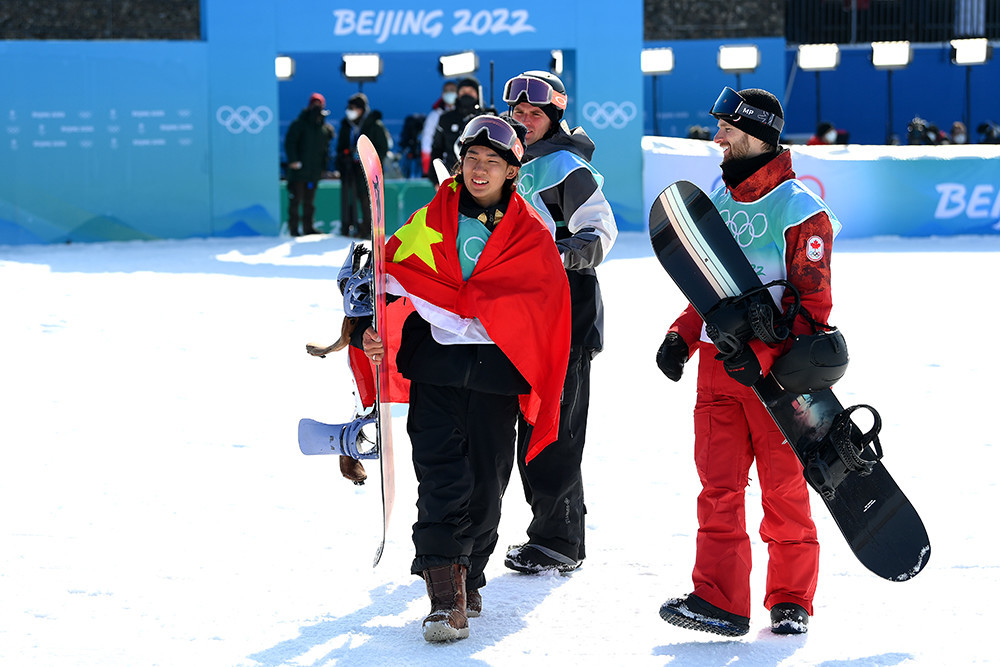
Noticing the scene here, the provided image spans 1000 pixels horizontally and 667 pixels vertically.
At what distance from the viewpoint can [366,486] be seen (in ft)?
16.1

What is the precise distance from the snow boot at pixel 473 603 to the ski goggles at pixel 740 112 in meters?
1.45

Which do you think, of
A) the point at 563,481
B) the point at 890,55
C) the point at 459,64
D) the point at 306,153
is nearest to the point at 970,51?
the point at 890,55

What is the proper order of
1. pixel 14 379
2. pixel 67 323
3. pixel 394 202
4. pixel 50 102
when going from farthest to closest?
pixel 394 202, pixel 50 102, pixel 67 323, pixel 14 379

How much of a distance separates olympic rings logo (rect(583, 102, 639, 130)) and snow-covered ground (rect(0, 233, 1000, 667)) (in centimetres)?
511

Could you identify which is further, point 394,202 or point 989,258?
point 394,202

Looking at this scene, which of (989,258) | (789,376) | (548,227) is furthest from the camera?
(989,258)

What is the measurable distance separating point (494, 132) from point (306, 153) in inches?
392

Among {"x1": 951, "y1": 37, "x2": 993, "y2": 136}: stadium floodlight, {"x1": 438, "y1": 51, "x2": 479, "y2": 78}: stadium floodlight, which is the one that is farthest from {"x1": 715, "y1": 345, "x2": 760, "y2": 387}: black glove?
{"x1": 951, "y1": 37, "x2": 993, "y2": 136}: stadium floodlight

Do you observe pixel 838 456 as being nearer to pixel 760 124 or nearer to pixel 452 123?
pixel 760 124

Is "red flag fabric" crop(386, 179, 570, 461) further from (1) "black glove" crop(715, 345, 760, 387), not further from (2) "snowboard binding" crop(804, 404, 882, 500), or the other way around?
(2) "snowboard binding" crop(804, 404, 882, 500)

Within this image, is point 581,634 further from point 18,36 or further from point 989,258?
point 18,36

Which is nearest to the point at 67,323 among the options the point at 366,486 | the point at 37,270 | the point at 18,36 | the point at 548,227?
the point at 37,270

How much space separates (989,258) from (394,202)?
6.14m

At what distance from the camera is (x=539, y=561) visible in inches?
154
